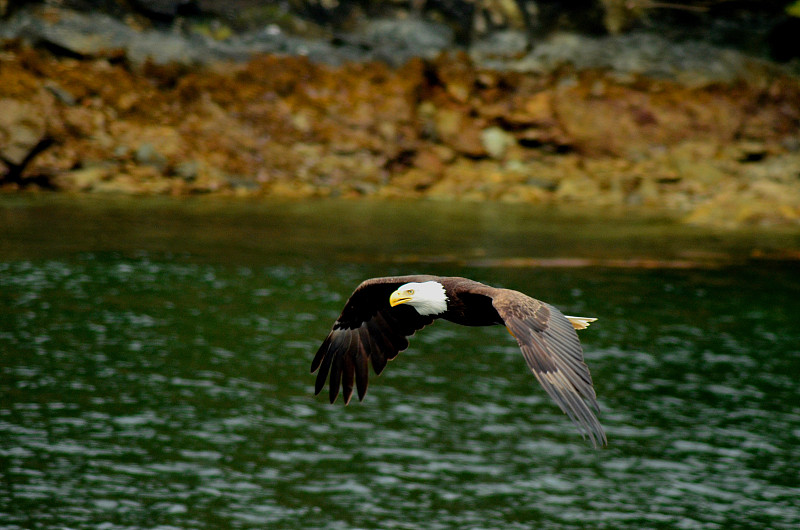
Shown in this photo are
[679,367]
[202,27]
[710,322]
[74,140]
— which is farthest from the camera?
[202,27]

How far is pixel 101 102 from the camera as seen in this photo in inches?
1599

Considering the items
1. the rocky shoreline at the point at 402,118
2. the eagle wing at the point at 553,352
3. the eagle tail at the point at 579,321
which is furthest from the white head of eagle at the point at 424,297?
the rocky shoreline at the point at 402,118

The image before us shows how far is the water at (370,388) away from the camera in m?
15.9

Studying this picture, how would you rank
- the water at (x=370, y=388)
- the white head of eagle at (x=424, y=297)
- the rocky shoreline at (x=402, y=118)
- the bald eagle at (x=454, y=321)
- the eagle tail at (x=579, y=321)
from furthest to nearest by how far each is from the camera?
the rocky shoreline at (x=402, y=118), the water at (x=370, y=388), the white head of eagle at (x=424, y=297), the eagle tail at (x=579, y=321), the bald eagle at (x=454, y=321)

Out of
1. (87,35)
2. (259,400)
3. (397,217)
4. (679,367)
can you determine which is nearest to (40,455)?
(259,400)

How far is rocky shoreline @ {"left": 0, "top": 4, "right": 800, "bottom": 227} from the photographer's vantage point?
130 ft

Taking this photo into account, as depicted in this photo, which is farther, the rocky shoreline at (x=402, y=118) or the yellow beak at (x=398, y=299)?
the rocky shoreline at (x=402, y=118)

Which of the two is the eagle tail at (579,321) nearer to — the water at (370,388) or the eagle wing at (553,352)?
the eagle wing at (553,352)

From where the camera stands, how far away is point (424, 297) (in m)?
9.37

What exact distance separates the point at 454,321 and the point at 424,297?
677 millimetres

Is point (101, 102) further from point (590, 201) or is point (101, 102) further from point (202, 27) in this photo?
point (590, 201)

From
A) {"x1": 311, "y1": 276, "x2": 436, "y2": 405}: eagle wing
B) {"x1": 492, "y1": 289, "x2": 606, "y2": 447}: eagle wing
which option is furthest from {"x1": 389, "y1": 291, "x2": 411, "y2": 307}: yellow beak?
{"x1": 492, "y1": 289, "x2": 606, "y2": 447}: eagle wing

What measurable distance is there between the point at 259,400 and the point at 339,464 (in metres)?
3.35

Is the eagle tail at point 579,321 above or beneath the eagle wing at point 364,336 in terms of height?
above
